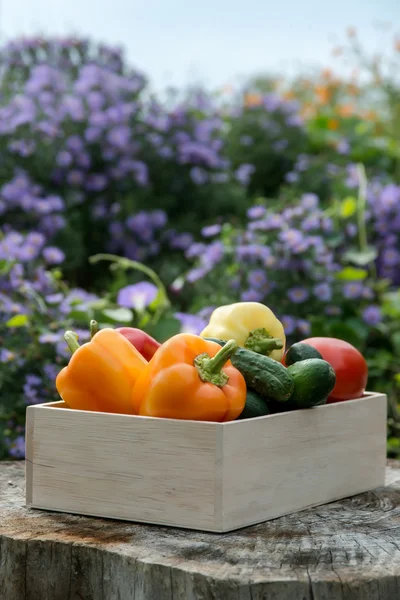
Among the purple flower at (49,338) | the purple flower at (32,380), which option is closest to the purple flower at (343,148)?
the purple flower at (49,338)

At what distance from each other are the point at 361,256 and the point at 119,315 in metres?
1.41

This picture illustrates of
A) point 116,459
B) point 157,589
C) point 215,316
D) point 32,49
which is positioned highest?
point 32,49

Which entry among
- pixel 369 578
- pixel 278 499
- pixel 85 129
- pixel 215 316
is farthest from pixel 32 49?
pixel 369 578

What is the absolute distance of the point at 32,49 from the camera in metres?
5.92

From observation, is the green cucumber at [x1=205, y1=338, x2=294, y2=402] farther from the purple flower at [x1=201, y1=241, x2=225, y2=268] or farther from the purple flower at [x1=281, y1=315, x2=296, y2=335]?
the purple flower at [x1=201, y1=241, x2=225, y2=268]

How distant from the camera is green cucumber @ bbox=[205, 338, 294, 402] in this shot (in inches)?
79.6

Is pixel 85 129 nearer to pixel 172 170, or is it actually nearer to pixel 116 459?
pixel 172 170

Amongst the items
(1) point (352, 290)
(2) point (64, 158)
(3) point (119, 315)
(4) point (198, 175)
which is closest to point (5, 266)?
(3) point (119, 315)

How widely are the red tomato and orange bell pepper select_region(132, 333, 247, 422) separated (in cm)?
41

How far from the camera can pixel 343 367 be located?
230 centimetres

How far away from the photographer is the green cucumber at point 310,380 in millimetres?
2055

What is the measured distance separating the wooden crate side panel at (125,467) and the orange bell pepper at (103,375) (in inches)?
1.8

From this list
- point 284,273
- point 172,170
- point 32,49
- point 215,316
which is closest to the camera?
point 215,316

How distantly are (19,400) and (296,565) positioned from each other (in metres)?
1.83
